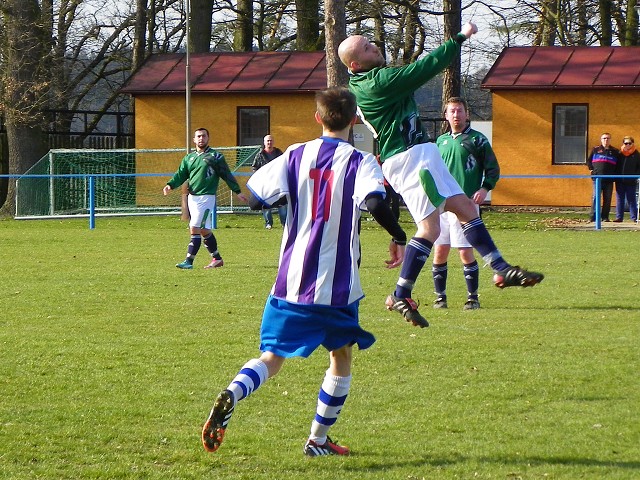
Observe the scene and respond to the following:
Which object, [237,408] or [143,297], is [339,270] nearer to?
[237,408]

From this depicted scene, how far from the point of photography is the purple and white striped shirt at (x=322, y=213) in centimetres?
523

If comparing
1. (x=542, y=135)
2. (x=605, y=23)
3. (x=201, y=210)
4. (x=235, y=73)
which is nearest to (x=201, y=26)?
(x=235, y=73)

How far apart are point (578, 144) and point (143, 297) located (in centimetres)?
1924

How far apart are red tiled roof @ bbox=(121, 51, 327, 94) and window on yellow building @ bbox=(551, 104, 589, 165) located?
609cm

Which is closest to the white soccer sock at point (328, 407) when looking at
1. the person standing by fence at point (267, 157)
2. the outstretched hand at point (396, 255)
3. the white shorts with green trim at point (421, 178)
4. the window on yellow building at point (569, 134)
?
the outstretched hand at point (396, 255)

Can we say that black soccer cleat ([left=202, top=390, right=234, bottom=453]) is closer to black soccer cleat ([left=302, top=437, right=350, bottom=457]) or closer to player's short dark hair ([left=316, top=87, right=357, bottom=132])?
black soccer cleat ([left=302, top=437, right=350, bottom=457])

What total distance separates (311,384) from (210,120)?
23650 millimetres

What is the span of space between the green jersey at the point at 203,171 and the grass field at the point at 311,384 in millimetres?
1959

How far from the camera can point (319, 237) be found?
17.2ft

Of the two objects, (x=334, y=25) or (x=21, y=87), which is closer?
(x=334, y=25)

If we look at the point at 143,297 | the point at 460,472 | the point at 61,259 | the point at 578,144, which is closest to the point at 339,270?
the point at 460,472

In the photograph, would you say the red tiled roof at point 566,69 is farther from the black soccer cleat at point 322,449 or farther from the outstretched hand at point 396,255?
the black soccer cleat at point 322,449

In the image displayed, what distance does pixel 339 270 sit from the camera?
5246 millimetres

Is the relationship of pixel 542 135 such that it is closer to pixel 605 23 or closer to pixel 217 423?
pixel 605 23
